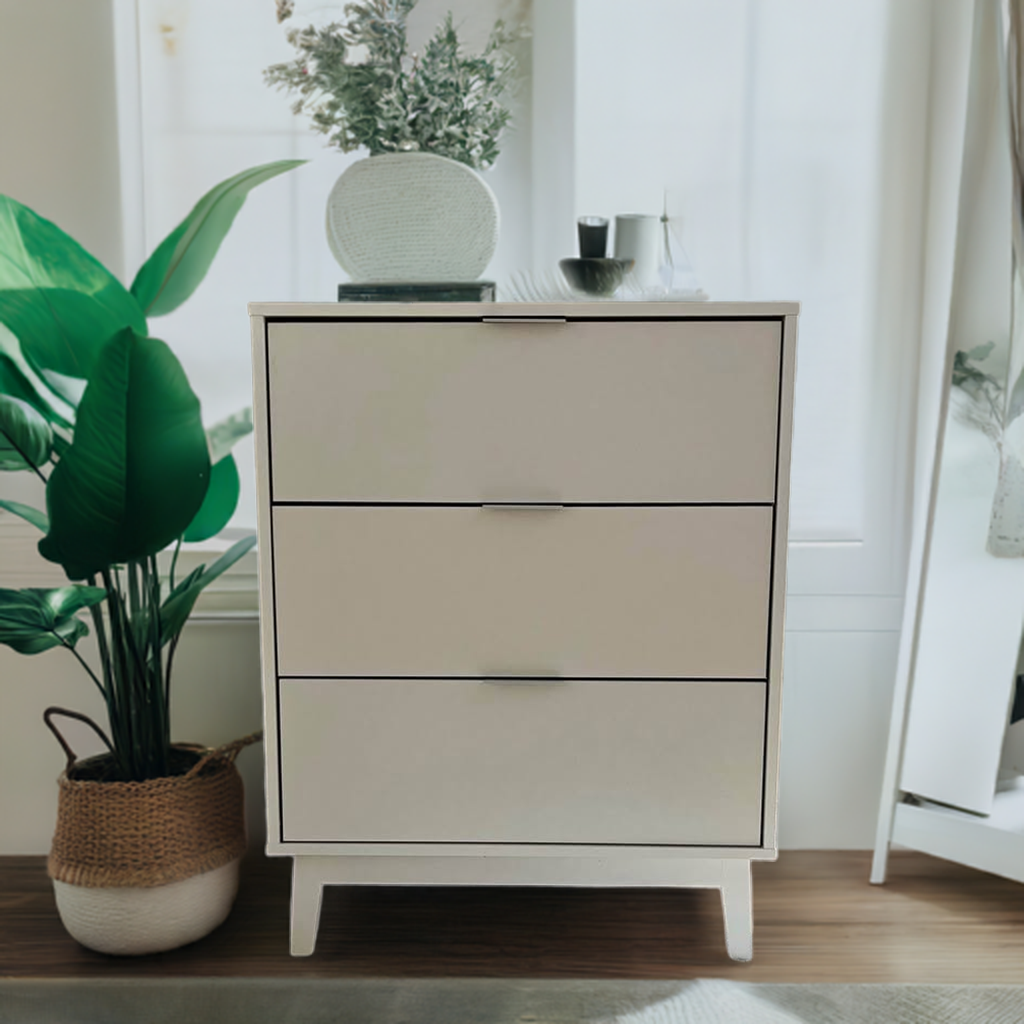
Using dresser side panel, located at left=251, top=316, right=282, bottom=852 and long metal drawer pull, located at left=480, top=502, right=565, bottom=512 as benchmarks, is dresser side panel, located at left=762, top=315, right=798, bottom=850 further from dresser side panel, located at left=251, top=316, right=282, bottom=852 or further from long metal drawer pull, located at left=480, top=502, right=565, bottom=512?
dresser side panel, located at left=251, top=316, right=282, bottom=852

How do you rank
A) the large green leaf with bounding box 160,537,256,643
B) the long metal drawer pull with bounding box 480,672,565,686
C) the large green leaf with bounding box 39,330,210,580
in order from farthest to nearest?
1. the large green leaf with bounding box 160,537,256,643
2. the long metal drawer pull with bounding box 480,672,565,686
3. the large green leaf with bounding box 39,330,210,580

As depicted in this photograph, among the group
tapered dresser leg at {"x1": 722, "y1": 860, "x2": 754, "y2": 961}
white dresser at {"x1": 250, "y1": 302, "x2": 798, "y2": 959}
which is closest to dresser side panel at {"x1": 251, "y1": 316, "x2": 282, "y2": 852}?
white dresser at {"x1": 250, "y1": 302, "x2": 798, "y2": 959}

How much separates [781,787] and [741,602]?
1.98ft

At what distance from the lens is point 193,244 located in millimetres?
1262

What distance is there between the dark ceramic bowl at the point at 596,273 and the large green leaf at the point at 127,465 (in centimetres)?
52

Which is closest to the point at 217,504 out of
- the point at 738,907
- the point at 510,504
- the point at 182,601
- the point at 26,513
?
the point at 182,601

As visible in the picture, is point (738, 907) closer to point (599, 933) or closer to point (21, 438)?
point (599, 933)

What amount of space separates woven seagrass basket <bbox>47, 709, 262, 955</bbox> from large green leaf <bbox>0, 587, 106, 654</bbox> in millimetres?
235

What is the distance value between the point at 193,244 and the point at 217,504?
0.36 metres

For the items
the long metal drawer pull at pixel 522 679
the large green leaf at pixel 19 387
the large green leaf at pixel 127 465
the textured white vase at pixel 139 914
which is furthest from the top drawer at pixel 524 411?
the textured white vase at pixel 139 914

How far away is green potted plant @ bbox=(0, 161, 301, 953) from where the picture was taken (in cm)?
109

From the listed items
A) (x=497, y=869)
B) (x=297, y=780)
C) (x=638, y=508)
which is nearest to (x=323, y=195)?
(x=638, y=508)

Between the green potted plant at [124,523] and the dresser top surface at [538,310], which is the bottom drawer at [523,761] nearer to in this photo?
the green potted plant at [124,523]

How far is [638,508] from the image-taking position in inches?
45.3
